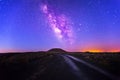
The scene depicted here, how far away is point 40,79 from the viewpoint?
1659 centimetres

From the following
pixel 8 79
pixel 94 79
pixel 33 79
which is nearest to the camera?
pixel 94 79

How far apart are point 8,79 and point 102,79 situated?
6.91 m

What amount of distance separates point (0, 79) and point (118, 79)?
28.4 ft

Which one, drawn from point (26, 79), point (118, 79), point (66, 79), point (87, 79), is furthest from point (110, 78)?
point (26, 79)

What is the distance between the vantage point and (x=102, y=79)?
15.6 metres

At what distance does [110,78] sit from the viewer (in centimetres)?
1617

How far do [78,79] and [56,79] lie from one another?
59.3 inches

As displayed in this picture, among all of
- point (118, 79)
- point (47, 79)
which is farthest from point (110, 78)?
point (47, 79)

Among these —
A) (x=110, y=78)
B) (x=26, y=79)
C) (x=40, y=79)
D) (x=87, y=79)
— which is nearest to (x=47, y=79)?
(x=40, y=79)

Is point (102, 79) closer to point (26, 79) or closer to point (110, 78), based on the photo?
point (110, 78)

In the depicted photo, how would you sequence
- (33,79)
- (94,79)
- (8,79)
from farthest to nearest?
(8,79), (33,79), (94,79)

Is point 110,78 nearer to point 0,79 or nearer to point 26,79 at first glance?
point 26,79

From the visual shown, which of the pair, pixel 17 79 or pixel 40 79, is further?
pixel 17 79

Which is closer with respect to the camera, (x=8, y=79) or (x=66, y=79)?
Answer: (x=66, y=79)
